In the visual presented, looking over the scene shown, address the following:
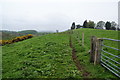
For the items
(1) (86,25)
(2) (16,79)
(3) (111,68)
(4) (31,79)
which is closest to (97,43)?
(3) (111,68)

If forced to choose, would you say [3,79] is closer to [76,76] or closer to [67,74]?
[67,74]

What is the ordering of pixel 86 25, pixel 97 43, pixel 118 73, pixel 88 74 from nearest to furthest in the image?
pixel 118 73, pixel 88 74, pixel 97 43, pixel 86 25

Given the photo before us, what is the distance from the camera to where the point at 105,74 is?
22.2ft

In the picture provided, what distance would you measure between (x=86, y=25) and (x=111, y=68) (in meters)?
74.2

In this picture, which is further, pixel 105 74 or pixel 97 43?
pixel 97 43

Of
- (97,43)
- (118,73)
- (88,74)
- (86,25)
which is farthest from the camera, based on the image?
(86,25)

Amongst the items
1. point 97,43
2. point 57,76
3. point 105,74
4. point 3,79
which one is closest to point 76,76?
point 57,76

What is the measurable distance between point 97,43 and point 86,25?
72899 millimetres

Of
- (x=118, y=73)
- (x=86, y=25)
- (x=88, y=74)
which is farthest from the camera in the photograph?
(x=86, y=25)

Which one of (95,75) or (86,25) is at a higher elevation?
(86,25)

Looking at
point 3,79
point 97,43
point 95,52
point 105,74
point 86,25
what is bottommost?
point 3,79

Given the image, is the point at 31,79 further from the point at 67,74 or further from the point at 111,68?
the point at 111,68

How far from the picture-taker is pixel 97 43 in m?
8.53

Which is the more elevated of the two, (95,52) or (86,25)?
(86,25)
